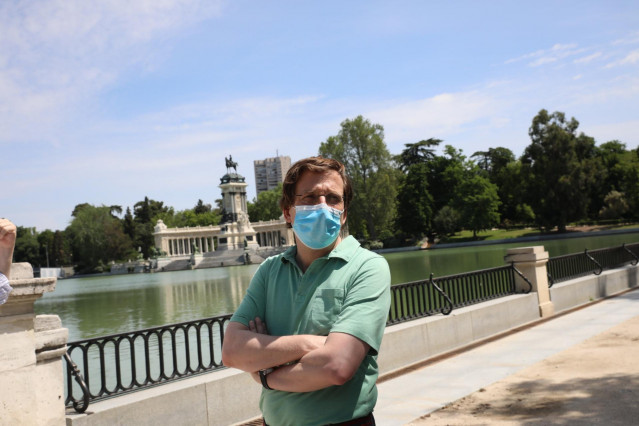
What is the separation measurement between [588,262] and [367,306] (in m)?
13.6

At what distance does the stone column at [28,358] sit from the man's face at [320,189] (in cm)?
263

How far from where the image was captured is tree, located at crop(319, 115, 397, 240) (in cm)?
6556

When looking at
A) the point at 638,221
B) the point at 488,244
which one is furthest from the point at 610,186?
the point at 488,244

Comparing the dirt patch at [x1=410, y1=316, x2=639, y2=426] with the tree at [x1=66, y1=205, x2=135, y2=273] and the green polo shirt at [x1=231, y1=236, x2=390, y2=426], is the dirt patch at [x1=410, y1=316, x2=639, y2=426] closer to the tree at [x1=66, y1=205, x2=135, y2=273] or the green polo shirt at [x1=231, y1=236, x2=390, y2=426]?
the green polo shirt at [x1=231, y1=236, x2=390, y2=426]

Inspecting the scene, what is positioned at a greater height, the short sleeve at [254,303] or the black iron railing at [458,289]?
the short sleeve at [254,303]

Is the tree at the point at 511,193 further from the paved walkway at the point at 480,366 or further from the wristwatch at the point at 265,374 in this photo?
the wristwatch at the point at 265,374

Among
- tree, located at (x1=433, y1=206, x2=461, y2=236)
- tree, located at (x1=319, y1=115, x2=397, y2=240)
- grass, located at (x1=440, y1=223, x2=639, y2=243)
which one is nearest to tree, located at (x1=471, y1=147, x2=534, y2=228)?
grass, located at (x1=440, y1=223, x2=639, y2=243)

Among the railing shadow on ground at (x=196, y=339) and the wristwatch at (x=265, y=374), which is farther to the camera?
the railing shadow on ground at (x=196, y=339)

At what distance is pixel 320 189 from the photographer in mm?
2541

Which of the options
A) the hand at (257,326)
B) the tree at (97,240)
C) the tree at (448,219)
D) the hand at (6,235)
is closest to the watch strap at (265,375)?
the hand at (257,326)

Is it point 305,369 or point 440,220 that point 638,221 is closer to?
point 440,220

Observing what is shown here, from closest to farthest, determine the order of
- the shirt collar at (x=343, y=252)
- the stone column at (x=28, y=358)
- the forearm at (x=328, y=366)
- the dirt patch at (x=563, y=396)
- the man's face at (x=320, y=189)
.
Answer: the forearm at (x=328, y=366) < the shirt collar at (x=343, y=252) < the man's face at (x=320, y=189) < the stone column at (x=28, y=358) < the dirt patch at (x=563, y=396)

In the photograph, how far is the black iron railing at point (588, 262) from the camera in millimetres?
12641

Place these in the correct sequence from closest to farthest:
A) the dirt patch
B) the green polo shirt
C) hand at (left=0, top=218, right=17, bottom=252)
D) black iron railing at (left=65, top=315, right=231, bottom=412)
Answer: the green polo shirt
hand at (left=0, top=218, right=17, bottom=252)
the dirt patch
black iron railing at (left=65, top=315, right=231, bottom=412)
